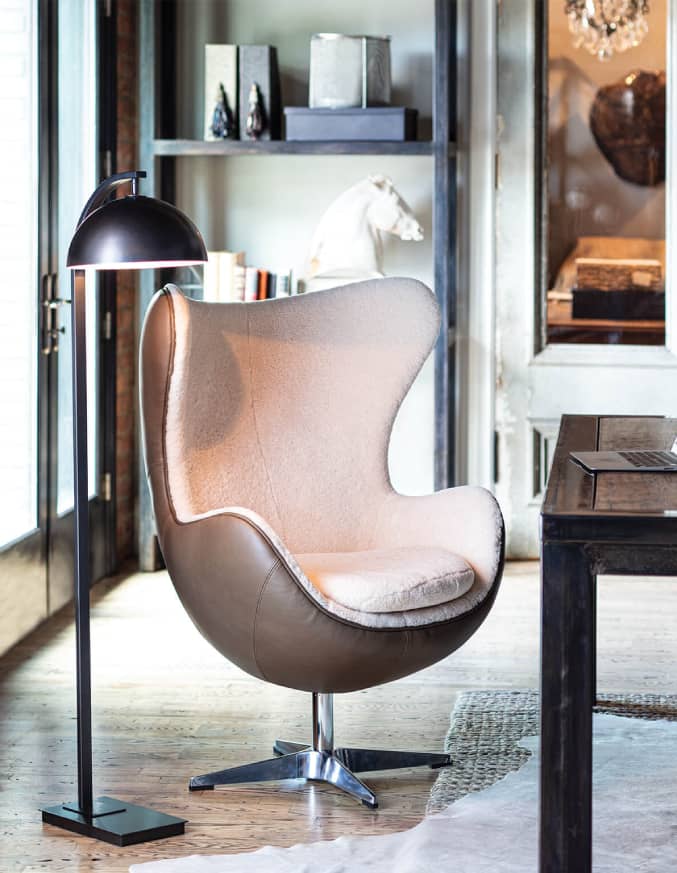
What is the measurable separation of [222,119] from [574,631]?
3.58 metres

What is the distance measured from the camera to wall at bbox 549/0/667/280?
5250 millimetres

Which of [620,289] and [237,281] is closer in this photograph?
[237,281]

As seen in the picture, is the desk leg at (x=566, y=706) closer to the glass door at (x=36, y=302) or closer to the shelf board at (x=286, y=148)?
the glass door at (x=36, y=302)

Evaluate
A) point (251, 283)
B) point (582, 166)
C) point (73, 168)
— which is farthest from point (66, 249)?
point (582, 166)

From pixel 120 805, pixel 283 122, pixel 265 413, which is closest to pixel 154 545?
pixel 283 122

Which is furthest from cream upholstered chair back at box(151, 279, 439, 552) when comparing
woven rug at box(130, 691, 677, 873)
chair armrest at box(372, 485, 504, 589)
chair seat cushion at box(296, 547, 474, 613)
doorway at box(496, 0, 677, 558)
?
doorway at box(496, 0, 677, 558)

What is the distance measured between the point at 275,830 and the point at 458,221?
327 cm

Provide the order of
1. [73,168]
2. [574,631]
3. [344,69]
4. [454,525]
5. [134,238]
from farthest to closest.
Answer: [344,69] → [73,168] → [454,525] → [134,238] → [574,631]

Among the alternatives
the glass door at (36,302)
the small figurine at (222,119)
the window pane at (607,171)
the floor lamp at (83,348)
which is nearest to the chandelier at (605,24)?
the window pane at (607,171)

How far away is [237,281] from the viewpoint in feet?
16.7

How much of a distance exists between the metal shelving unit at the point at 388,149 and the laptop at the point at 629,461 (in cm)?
233

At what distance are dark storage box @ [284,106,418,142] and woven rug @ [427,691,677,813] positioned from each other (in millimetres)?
2345

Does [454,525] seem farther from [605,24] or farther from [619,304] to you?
[605,24]

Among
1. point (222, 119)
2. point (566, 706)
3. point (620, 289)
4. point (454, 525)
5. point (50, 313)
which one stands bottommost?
point (566, 706)
